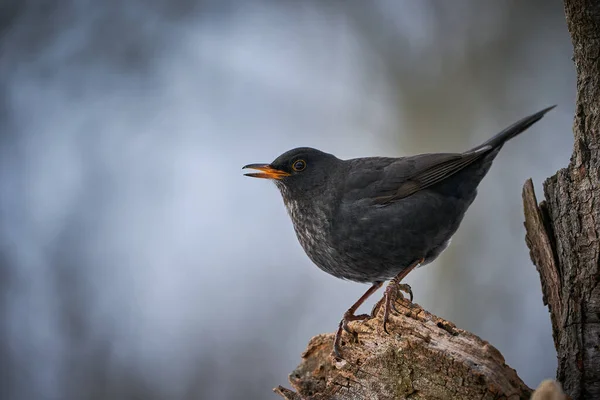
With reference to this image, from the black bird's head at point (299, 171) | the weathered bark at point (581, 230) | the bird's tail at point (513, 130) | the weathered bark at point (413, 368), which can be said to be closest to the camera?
the weathered bark at point (413, 368)

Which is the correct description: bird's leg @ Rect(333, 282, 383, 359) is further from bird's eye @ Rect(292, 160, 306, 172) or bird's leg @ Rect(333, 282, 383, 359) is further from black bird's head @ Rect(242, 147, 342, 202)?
bird's eye @ Rect(292, 160, 306, 172)

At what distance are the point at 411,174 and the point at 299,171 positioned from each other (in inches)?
37.7

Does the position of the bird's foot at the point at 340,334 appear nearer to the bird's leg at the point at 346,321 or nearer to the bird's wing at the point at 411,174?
the bird's leg at the point at 346,321

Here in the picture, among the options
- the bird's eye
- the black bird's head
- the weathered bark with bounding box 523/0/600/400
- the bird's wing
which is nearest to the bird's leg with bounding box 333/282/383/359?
the bird's wing

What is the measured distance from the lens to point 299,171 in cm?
504

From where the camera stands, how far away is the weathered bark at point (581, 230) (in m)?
3.32

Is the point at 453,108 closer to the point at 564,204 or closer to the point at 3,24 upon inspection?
the point at 564,204

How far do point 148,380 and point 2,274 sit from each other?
6.20ft

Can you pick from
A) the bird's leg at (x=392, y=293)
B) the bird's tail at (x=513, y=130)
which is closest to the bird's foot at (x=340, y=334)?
the bird's leg at (x=392, y=293)

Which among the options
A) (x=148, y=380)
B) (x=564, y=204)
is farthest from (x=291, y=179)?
(x=148, y=380)

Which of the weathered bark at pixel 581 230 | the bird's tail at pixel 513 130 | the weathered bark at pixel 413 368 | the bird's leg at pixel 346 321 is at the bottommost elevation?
the weathered bark at pixel 413 368

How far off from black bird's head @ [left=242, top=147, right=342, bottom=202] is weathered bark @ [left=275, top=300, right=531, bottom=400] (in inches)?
62.4

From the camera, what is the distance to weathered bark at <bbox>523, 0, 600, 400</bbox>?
3.32 meters

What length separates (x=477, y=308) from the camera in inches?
239
